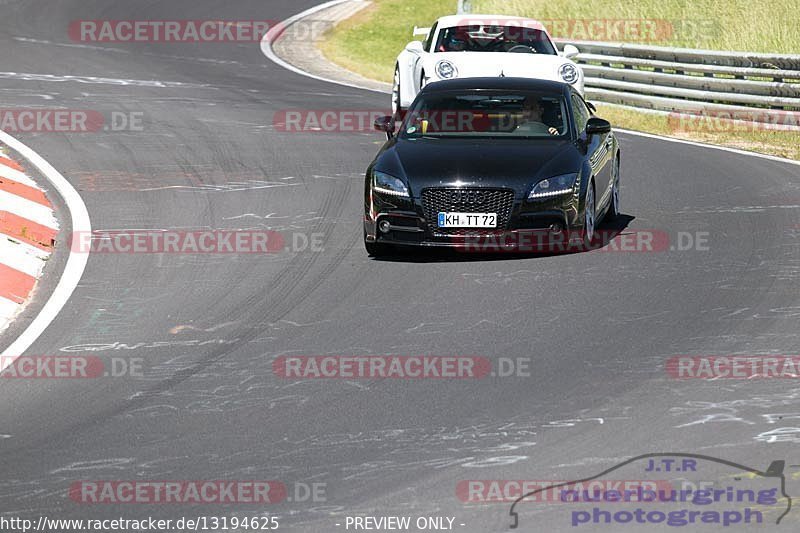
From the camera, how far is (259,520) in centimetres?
669

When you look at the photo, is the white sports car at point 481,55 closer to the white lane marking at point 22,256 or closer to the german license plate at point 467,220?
the german license plate at point 467,220

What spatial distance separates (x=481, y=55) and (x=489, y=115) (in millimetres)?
5866

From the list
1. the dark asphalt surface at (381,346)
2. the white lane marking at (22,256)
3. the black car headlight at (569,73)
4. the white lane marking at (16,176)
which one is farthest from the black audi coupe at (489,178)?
the black car headlight at (569,73)

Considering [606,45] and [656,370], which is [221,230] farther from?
[606,45]

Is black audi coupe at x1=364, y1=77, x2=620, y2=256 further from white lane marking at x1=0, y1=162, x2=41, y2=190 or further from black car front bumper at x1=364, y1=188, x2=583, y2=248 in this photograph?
white lane marking at x1=0, y1=162, x2=41, y2=190

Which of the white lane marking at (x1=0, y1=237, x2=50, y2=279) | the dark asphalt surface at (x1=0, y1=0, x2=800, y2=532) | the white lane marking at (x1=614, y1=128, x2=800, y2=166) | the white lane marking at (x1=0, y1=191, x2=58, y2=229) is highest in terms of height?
the white lane marking at (x1=614, y1=128, x2=800, y2=166)

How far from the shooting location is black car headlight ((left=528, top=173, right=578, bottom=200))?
40.1 feet

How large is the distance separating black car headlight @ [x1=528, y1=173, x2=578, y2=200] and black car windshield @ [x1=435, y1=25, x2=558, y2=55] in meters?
7.70

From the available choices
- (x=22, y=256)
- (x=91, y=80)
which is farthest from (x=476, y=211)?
(x=91, y=80)

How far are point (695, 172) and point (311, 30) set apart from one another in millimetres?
17672

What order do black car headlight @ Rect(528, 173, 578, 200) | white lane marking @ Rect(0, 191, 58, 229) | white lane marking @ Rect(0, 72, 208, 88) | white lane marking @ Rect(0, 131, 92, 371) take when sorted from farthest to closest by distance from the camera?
1. white lane marking @ Rect(0, 72, 208, 88)
2. white lane marking @ Rect(0, 191, 58, 229)
3. black car headlight @ Rect(528, 173, 578, 200)
4. white lane marking @ Rect(0, 131, 92, 371)

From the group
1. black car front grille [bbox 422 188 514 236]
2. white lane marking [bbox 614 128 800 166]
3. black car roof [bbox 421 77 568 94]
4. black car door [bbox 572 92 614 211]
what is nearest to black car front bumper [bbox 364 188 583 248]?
black car front grille [bbox 422 188 514 236]

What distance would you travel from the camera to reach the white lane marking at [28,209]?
1391 centimetres

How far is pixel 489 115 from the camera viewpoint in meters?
13.5
